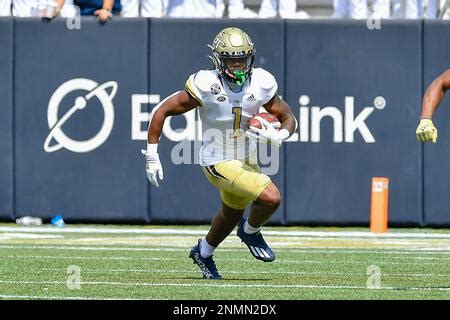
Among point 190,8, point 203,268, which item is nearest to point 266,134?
point 203,268

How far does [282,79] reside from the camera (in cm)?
1642

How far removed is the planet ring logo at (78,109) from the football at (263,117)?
19.3 feet

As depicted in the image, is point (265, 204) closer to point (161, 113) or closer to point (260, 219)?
point (260, 219)

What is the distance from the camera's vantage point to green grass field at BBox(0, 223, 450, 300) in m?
9.77

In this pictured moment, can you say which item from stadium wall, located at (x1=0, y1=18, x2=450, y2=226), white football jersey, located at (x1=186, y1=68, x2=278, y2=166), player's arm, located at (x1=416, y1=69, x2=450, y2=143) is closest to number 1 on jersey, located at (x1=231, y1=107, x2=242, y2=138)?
white football jersey, located at (x1=186, y1=68, x2=278, y2=166)

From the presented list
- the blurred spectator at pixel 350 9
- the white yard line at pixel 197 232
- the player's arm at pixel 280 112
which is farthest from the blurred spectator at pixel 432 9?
the player's arm at pixel 280 112

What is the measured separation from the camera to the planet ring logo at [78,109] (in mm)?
16531

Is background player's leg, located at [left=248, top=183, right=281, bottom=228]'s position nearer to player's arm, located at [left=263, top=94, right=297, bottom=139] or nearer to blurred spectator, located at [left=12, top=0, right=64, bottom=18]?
player's arm, located at [left=263, top=94, right=297, bottom=139]

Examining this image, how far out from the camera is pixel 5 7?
54.5 feet

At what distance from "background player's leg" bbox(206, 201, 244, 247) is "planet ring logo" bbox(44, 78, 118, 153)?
18.8 ft

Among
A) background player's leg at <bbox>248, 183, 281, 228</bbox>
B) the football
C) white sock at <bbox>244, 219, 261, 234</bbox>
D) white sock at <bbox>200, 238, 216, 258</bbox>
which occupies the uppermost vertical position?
the football

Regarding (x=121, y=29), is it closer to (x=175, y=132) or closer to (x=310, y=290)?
(x=175, y=132)

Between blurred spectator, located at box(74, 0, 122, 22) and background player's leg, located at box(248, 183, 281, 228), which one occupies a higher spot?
blurred spectator, located at box(74, 0, 122, 22)
